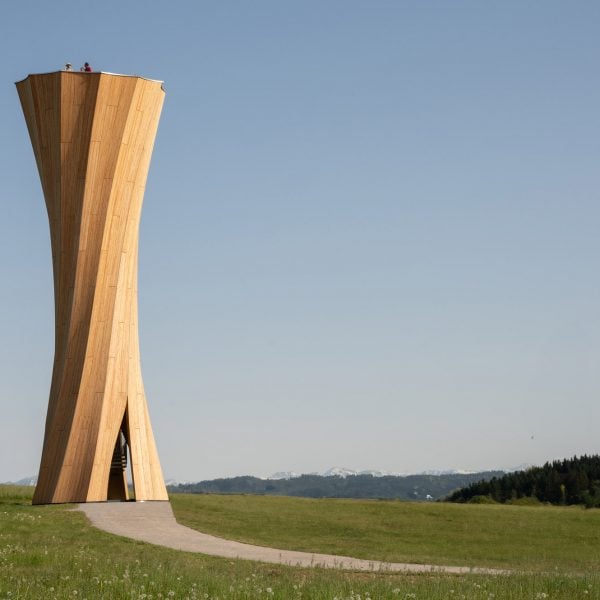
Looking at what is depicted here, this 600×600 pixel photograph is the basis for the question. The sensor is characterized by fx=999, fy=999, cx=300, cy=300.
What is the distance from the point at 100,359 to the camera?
2180 cm

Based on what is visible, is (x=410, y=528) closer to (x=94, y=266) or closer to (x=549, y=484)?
(x=94, y=266)

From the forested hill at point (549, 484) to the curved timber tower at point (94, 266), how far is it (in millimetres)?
13101

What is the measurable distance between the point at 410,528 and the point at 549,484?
16217 millimetres

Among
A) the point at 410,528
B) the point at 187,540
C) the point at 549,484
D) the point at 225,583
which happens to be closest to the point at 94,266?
the point at 187,540

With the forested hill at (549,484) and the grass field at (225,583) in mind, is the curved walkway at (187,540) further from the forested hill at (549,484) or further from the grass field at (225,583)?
the forested hill at (549,484)

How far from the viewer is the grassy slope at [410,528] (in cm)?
1725

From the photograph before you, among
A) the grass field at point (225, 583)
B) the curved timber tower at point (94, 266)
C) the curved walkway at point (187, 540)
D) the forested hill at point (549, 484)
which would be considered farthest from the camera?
the forested hill at point (549, 484)

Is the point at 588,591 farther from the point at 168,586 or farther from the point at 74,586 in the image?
the point at 74,586

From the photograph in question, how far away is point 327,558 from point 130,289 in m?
9.17

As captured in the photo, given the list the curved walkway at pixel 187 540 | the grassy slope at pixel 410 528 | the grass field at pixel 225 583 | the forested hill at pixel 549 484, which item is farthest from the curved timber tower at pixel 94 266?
the forested hill at pixel 549 484

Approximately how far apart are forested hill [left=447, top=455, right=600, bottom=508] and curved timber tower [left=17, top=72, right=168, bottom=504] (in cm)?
1310

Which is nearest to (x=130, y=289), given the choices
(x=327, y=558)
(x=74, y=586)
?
(x=327, y=558)

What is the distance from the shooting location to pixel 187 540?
56.7 feet

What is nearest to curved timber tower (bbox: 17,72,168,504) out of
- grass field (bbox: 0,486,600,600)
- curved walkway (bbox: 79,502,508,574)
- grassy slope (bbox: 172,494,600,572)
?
curved walkway (bbox: 79,502,508,574)
